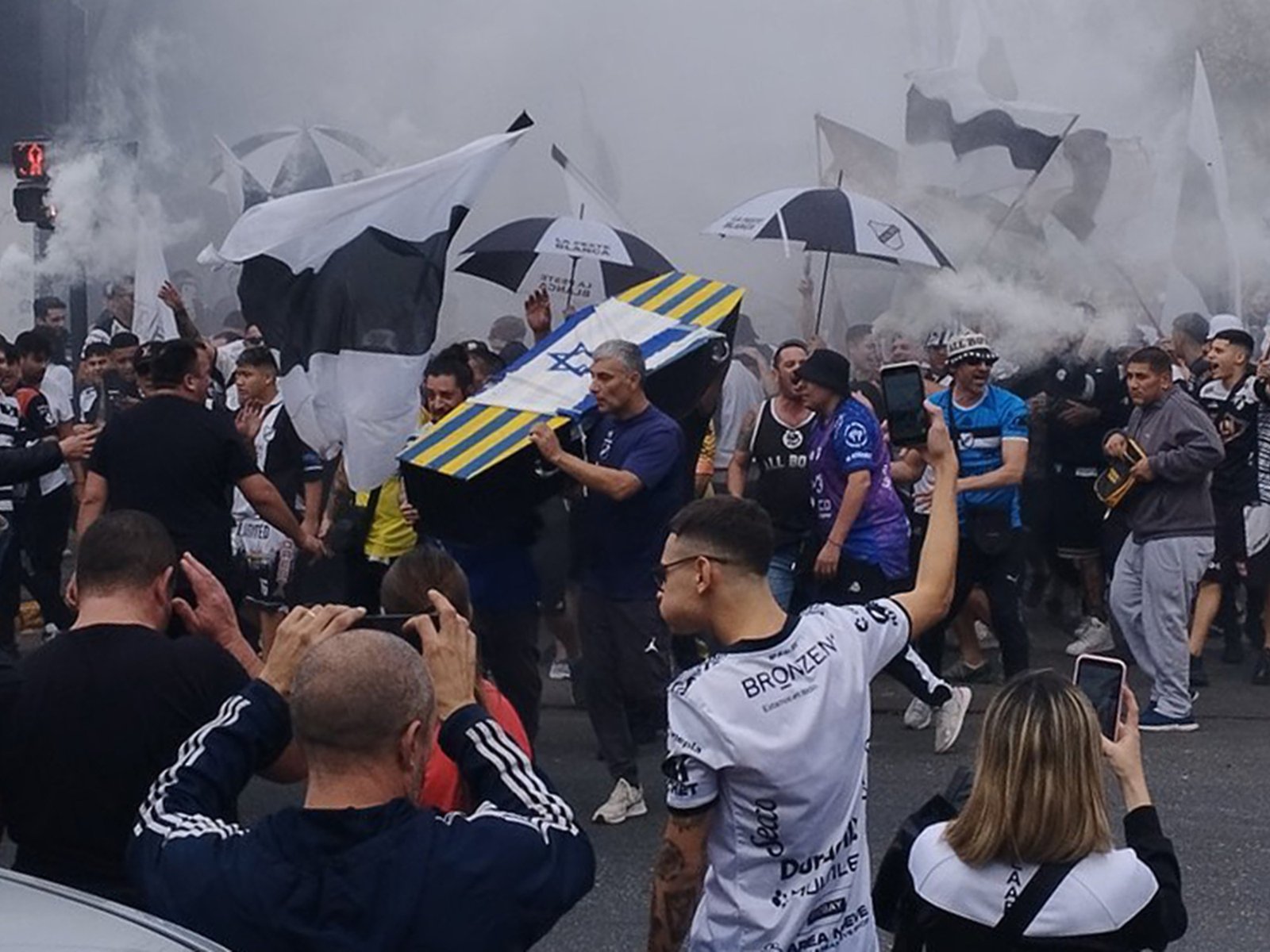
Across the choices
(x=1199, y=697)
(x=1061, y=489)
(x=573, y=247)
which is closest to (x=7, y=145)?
(x=573, y=247)

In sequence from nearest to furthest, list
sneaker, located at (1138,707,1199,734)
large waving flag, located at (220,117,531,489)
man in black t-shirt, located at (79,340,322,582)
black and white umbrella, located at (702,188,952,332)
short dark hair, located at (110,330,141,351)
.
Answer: man in black t-shirt, located at (79,340,322,582)
large waving flag, located at (220,117,531,489)
sneaker, located at (1138,707,1199,734)
black and white umbrella, located at (702,188,952,332)
short dark hair, located at (110,330,141,351)

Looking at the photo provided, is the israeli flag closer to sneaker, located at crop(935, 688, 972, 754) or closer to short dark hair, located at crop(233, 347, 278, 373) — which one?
sneaker, located at crop(935, 688, 972, 754)

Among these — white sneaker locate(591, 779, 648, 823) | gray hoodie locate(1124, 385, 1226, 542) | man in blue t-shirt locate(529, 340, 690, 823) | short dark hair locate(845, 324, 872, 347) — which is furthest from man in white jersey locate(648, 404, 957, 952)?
short dark hair locate(845, 324, 872, 347)

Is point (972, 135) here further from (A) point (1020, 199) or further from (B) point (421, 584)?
(B) point (421, 584)

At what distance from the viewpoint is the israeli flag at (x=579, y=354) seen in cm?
639

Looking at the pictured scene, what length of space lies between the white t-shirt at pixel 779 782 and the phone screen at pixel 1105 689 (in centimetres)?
39

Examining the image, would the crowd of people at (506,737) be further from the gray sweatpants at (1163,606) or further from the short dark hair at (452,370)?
the gray sweatpants at (1163,606)

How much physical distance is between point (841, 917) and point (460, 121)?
1301 centimetres

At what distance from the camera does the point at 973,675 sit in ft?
28.5

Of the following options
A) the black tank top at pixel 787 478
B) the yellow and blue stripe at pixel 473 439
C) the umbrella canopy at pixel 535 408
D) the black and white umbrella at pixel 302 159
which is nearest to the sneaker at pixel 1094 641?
the black tank top at pixel 787 478

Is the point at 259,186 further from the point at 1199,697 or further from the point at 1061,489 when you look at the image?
the point at 1199,697

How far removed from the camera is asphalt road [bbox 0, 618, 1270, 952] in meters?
5.42

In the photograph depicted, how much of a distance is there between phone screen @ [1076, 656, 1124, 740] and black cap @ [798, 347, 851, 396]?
4153 millimetres

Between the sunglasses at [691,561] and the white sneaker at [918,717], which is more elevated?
the sunglasses at [691,561]
